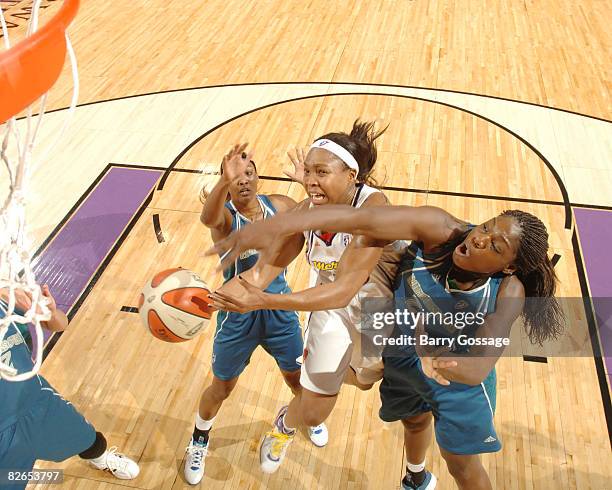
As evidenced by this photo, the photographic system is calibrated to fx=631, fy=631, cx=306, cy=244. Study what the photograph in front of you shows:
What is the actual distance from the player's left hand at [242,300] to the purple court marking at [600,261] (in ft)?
8.67

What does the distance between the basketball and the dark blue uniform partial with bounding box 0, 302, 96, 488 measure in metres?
0.56

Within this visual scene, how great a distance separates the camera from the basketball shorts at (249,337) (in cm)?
315

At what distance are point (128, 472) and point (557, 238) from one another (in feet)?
12.2

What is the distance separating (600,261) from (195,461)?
11.2 ft

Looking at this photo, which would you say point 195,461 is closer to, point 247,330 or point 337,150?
point 247,330

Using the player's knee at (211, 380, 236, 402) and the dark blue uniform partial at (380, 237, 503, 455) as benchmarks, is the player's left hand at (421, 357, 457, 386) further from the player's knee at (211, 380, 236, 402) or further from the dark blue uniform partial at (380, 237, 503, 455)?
the player's knee at (211, 380, 236, 402)

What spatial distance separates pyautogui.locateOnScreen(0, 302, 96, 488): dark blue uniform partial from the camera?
8.62 ft

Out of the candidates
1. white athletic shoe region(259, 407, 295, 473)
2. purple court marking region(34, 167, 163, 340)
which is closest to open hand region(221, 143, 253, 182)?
white athletic shoe region(259, 407, 295, 473)

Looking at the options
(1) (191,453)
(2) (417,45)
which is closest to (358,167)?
(1) (191,453)

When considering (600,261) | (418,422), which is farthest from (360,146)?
Result: (600,261)

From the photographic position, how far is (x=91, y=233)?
5199 millimetres

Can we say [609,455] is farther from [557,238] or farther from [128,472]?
[128,472]

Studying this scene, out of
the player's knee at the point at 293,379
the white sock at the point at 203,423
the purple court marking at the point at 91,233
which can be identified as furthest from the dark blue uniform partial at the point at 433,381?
the purple court marking at the point at 91,233

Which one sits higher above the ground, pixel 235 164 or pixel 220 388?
pixel 235 164
